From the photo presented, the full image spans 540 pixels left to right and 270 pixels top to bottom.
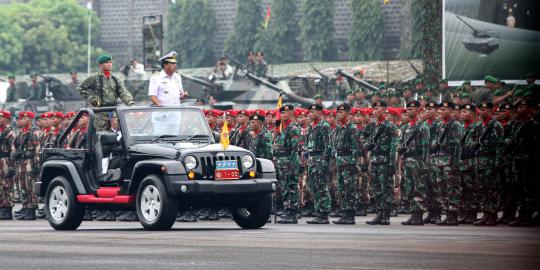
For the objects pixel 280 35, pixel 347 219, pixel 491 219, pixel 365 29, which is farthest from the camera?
pixel 280 35

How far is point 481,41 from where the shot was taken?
3100 centimetres

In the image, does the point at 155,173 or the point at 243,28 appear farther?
the point at 243,28

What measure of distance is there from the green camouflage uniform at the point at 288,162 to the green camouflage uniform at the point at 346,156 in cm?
65

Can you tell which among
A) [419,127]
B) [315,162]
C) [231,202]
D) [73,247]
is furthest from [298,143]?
[73,247]

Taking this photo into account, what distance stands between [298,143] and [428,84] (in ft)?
30.9

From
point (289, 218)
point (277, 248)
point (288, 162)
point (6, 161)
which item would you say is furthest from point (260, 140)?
point (277, 248)

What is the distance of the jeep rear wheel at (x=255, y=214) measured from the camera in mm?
20844

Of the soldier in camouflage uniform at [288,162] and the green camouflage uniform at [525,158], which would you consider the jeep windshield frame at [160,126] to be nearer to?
the soldier in camouflage uniform at [288,162]

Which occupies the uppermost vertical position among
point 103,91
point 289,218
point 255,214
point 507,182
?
point 103,91

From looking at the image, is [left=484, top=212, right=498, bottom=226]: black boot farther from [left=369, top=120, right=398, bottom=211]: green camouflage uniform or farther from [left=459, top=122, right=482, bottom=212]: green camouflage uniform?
[left=369, top=120, right=398, bottom=211]: green camouflage uniform

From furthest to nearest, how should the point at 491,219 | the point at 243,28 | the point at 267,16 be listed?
the point at 243,28
the point at 267,16
the point at 491,219

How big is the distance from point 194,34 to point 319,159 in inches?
2349

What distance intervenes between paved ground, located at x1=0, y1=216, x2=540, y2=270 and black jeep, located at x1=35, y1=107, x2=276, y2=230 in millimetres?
395

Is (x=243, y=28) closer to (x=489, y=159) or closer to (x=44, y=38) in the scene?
(x=44, y=38)
